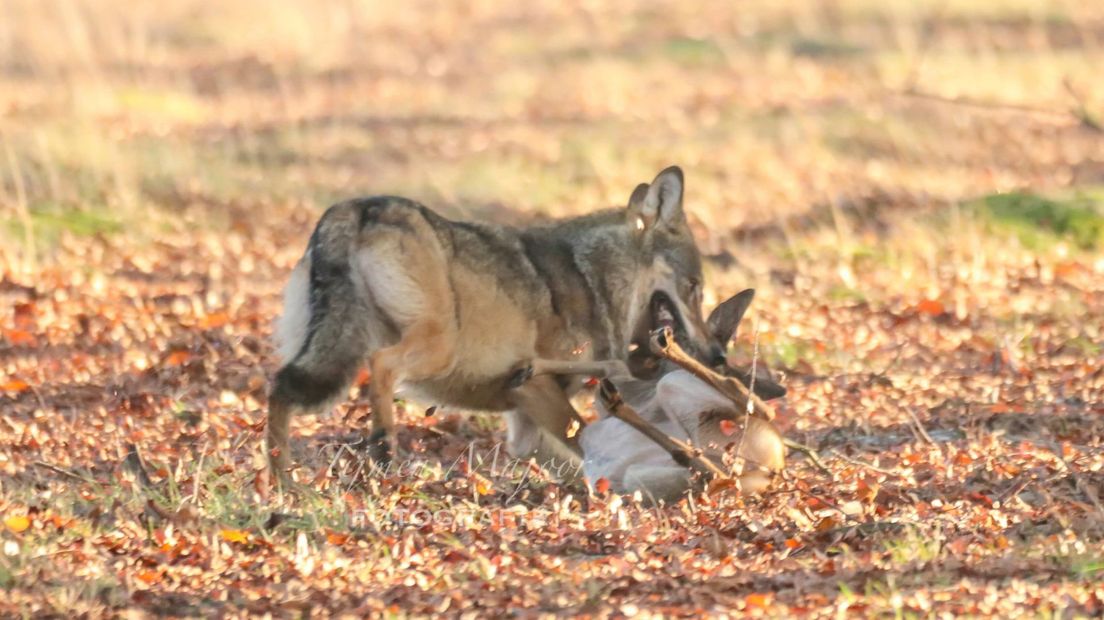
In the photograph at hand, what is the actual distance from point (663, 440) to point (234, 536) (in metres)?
1.66

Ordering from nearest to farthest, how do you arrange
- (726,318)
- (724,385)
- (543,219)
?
(724,385)
(726,318)
(543,219)

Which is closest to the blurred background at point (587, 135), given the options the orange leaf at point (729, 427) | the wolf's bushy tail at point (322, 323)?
the orange leaf at point (729, 427)

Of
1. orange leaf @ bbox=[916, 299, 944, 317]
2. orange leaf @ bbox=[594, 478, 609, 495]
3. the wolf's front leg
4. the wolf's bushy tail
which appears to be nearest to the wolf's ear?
the wolf's front leg

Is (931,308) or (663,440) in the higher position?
(663,440)

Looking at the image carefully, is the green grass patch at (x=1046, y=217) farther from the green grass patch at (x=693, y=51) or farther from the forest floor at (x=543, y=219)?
the green grass patch at (x=693, y=51)

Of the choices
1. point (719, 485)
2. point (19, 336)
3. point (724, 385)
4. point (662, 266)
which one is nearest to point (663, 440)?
point (719, 485)

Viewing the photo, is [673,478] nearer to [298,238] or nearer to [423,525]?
[423,525]

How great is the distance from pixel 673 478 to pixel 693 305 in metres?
1.82

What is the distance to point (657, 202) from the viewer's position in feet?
27.0

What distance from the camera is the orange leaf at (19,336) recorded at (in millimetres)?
9625

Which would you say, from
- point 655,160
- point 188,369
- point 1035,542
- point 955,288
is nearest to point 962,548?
point 1035,542

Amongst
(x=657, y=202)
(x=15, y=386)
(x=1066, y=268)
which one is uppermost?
(x=657, y=202)

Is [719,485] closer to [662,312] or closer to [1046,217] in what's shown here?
[662,312]

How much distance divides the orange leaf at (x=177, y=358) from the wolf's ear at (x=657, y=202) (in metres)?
2.68
